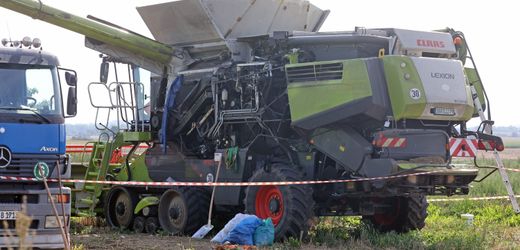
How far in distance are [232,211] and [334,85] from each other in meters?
3.26

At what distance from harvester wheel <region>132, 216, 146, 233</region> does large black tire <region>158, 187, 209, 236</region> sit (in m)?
0.77

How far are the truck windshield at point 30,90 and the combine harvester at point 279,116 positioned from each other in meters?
3.39

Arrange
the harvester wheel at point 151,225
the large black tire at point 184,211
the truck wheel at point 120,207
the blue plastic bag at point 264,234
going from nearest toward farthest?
the blue plastic bag at point 264,234, the large black tire at point 184,211, the harvester wheel at point 151,225, the truck wheel at point 120,207

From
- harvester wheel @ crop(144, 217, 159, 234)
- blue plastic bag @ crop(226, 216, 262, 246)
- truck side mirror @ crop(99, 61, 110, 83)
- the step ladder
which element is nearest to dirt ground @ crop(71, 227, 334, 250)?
blue plastic bag @ crop(226, 216, 262, 246)

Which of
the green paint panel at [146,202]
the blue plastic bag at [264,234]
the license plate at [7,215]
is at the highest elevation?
the license plate at [7,215]

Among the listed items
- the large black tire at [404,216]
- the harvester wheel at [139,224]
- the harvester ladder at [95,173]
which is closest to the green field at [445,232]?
the large black tire at [404,216]

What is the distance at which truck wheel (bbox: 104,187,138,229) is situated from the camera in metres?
15.1

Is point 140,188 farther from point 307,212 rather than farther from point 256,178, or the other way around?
point 307,212

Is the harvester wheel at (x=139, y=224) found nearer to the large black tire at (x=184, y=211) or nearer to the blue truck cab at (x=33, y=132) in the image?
the large black tire at (x=184, y=211)

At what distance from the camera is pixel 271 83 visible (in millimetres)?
13109

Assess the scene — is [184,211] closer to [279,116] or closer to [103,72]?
[279,116]

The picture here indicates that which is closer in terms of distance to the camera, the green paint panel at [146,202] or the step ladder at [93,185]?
the green paint panel at [146,202]

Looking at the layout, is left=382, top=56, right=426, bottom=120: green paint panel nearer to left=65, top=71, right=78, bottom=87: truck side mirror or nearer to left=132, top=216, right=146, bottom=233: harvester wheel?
left=65, top=71, right=78, bottom=87: truck side mirror

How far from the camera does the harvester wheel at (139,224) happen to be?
1498 centimetres
